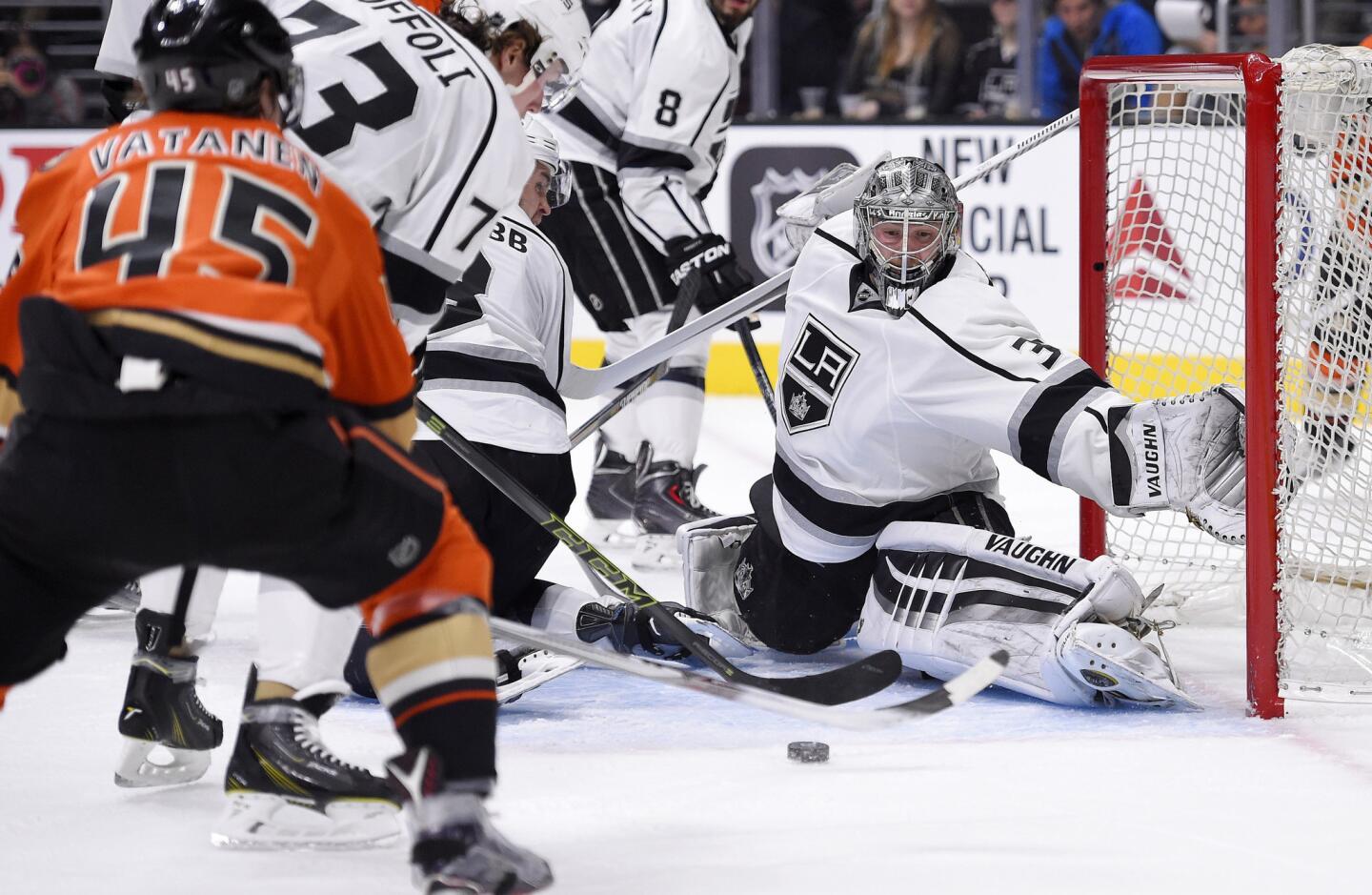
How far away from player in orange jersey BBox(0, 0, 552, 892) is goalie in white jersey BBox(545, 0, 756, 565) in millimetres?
2308

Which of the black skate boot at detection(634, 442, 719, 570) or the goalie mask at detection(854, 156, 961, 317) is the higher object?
the goalie mask at detection(854, 156, 961, 317)

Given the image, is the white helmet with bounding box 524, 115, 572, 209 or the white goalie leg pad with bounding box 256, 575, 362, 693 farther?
the white helmet with bounding box 524, 115, 572, 209

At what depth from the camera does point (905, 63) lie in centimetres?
668

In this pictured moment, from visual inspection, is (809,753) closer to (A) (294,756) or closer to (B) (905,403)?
(B) (905,403)

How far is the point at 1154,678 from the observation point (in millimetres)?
2717

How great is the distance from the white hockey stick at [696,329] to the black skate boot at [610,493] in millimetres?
894

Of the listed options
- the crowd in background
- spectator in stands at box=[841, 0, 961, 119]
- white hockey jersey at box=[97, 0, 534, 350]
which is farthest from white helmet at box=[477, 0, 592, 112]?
spectator in stands at box=[841, 0, 961, 119]

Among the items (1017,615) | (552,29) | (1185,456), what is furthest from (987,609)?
(552,29)

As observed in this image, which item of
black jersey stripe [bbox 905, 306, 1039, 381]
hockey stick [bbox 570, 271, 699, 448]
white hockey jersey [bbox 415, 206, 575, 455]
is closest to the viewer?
black jersey stripe [bbox 905, 306, 1039, 381]

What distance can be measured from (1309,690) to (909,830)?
2.63 ft

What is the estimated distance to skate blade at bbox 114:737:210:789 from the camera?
2.40 m

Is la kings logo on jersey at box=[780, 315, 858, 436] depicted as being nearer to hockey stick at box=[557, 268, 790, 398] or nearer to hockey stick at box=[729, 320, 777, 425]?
hockey stick at box=[557, 268, 790, 398]

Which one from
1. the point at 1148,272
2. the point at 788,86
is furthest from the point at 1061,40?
the point at 1148,272

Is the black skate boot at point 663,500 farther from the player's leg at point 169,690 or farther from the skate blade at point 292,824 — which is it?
the skate blade at point 292,824
